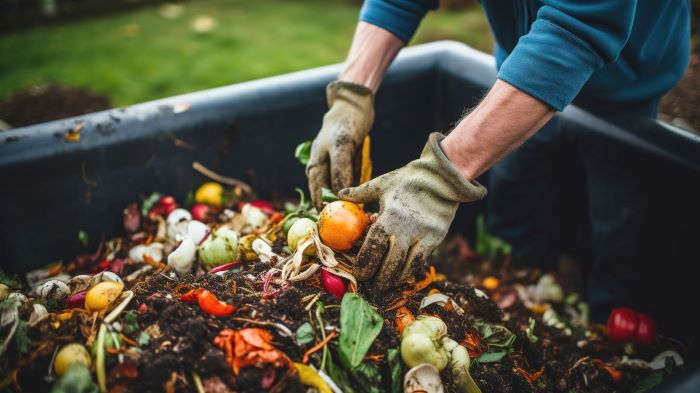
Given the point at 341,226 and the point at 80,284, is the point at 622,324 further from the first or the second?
the point at 80,284

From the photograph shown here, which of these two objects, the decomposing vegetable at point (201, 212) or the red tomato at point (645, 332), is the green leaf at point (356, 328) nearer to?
the decomposing vegetable at point (201, 212)

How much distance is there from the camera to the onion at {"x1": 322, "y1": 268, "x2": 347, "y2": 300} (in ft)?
4.75

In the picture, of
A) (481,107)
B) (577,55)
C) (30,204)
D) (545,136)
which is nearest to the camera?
(577,55)

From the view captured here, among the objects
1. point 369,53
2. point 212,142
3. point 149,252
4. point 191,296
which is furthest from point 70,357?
point 369,53

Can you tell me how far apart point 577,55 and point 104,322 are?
1446 mm

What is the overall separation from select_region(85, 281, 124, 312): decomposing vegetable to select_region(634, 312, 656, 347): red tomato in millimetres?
1848

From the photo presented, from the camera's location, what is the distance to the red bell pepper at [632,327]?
187 centimetres

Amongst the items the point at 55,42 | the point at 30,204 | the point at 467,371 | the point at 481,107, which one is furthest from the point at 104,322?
the point at 55,42

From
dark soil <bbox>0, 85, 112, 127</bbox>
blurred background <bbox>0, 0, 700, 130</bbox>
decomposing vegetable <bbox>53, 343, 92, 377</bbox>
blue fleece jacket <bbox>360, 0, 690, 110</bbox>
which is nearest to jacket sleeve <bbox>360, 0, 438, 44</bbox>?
blue fleece jacket <bbox>360, 0, 690, 110</bbox>

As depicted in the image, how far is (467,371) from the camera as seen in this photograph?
4.40 feet

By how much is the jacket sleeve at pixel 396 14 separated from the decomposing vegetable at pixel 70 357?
5.01 ft

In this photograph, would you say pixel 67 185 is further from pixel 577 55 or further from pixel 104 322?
pixel 577 55

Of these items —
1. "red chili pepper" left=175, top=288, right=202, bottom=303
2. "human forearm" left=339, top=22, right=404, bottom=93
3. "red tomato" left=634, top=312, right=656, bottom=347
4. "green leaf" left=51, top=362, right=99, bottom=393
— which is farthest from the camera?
"human forearm" left=339, top=22, right=404, bottom=93

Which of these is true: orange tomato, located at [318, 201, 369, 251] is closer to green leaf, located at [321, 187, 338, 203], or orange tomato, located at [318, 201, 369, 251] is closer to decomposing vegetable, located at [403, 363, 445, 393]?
green leaf, located at [321, 187, 338, 203]
